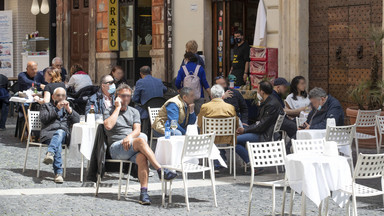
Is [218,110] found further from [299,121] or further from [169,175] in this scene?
[169,175]

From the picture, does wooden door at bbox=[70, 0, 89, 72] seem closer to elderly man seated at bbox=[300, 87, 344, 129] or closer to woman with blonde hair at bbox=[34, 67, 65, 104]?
woman with blonde hair at bbox=[34, 67, 65, 104]

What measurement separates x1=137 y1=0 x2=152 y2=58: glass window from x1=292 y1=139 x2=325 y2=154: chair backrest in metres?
12.7

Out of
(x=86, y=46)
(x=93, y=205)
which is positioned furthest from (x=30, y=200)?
(x=86, y=46)

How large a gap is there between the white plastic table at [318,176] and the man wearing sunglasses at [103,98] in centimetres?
393

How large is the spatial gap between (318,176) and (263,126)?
3.62m

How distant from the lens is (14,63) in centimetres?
2814

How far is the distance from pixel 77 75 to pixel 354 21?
208 inches

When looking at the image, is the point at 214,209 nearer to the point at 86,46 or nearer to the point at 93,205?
the point at 93,205

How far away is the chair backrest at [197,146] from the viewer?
8.66 metres

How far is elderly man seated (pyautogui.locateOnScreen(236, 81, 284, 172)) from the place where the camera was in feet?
35.8

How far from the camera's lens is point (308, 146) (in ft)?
26.9

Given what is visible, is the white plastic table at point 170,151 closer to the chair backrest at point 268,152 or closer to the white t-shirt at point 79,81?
the chair backrest at point 268,152

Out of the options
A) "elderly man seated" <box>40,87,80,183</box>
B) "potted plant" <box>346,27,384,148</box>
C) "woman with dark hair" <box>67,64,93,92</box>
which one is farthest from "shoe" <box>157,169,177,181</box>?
"woman with dark hair" <box>67,64,93,92</box>

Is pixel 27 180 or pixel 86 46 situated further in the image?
pixel 86 46
